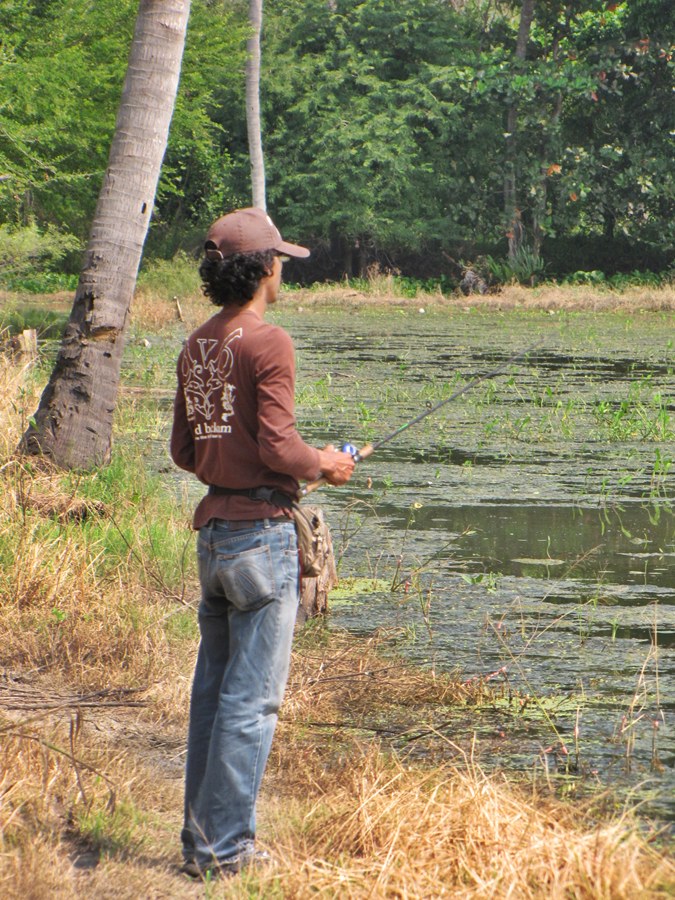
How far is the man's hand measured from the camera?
4.14 m

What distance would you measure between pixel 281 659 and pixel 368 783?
0.66 metres

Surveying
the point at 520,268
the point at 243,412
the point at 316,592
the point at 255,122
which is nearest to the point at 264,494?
the point at 243,412

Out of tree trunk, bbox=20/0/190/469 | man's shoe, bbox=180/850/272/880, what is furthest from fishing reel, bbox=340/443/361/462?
tree trunk, bbox=20/0/190/469

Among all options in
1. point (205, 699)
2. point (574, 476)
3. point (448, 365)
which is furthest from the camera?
point (448, 365)

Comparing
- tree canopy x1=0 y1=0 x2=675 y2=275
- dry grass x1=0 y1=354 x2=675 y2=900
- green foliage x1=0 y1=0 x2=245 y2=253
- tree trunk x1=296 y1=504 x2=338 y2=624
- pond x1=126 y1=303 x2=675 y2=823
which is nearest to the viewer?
dry grass x1=0 y1=354 x2=675 y2=900

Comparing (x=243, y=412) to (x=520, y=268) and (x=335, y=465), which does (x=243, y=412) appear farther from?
(x=520, y=268)

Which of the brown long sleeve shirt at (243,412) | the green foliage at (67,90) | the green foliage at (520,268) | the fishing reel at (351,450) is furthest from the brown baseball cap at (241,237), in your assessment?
the green foliage at (520,268)

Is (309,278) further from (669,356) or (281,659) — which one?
(281,659)

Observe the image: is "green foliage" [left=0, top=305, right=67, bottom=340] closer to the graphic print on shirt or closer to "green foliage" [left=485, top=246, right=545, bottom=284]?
"green foliage" [left=485, top=246, right=545, bottom=284]

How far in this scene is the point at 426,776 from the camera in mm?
4457

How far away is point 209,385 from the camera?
412 cm

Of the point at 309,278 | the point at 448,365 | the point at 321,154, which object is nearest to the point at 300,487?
the point at 448,365

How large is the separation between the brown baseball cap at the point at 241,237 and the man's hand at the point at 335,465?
65 cm

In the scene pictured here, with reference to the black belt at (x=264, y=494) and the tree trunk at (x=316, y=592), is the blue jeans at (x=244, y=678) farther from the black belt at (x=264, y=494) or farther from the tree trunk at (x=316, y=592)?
the tree trunk at (x=316, y=592)
